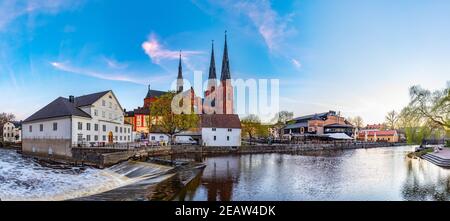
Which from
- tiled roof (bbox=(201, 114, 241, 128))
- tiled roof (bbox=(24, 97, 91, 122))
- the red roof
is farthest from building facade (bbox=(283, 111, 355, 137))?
tiled roof (bbox=(24, 97, 91, 122))

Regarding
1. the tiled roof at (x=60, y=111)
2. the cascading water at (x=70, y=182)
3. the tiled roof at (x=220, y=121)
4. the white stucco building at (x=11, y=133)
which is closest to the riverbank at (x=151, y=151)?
the cascading water at (x=70, y=182)

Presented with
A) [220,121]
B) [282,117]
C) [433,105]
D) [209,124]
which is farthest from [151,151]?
[282,117]

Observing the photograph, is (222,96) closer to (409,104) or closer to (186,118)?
(186,118)

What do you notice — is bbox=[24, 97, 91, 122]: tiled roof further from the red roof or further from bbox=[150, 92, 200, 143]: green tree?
the red roof

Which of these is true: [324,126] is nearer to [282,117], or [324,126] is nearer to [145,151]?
[282,117]

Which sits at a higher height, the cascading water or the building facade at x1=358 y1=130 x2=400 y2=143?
the cascading water

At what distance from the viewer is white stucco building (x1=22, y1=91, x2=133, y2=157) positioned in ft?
85.8

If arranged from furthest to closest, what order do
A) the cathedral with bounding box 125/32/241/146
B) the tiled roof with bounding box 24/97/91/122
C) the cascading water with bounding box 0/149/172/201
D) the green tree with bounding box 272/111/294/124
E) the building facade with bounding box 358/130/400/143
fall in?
the building facade with bounding box 358/130/400/143 → the green tree with bounding box 272/111/294/124 → the cathedral with bounding box 125/32/241/146 → the tiled roof with bounding box 24/97/91/122 → the cascading water with bounding box 0/149/172/201

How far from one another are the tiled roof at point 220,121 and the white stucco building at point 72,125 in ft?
39.3

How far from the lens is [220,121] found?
1564 inches

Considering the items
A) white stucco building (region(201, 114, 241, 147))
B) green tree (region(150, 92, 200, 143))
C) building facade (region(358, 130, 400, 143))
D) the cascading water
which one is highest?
green tree (region(150, 92, 200, 143))

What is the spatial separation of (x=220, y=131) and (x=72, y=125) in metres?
19.7
